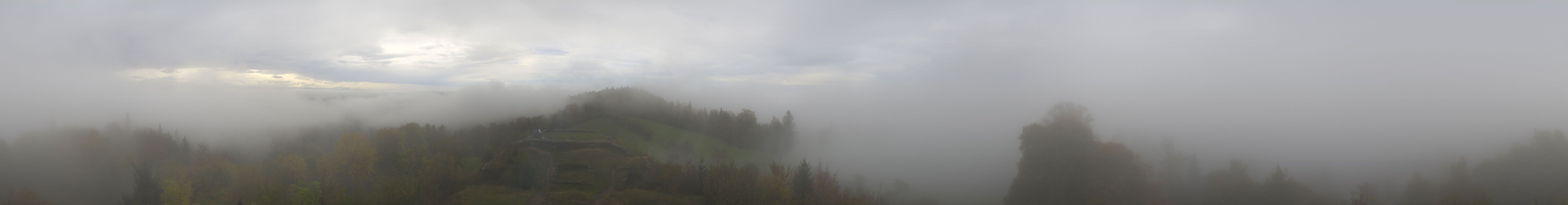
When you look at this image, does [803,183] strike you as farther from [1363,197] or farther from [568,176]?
[1363,197]

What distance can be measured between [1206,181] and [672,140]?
2177 inches

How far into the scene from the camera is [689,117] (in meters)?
72.1

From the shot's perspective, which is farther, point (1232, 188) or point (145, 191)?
point (145, 191)

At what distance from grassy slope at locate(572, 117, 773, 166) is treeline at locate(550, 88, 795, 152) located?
3.50 feet

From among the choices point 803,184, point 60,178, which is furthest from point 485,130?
point 803,184

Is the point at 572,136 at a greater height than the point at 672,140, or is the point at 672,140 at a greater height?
the point at 572,136

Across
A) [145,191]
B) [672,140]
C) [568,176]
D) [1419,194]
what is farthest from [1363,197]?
[145,191]

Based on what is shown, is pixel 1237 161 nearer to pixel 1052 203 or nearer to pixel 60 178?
pixel 1052 203

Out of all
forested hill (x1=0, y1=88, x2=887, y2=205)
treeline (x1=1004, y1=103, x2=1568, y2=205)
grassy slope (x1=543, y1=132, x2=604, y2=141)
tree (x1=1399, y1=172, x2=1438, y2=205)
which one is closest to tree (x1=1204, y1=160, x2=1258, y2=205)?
treeline (x1=1004, y1=103, x2=1568, y2=205)

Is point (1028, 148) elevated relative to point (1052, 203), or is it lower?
elevated

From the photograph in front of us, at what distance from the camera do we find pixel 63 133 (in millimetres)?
37750

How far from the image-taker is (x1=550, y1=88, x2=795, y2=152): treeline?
67.4 metres

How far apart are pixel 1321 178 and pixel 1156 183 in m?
7.77

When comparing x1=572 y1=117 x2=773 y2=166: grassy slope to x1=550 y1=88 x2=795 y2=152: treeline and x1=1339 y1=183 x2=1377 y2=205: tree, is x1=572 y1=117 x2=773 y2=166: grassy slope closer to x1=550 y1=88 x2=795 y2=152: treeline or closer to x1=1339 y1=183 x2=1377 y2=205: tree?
x1=550 y1=88 x2=795 y2=152: treeline
